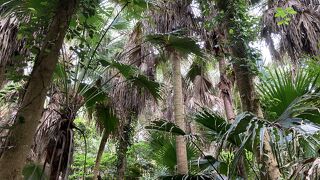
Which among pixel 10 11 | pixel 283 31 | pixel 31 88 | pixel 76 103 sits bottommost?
pixel 31 88

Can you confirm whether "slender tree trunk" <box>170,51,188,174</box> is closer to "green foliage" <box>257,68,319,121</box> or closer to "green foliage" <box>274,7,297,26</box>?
"green foliage" <box>257,68,319,121</box>

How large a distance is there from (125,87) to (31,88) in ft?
14.6

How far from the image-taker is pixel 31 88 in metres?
2.30

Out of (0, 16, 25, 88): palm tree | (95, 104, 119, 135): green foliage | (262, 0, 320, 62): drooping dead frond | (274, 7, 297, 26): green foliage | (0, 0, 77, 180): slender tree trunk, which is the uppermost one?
(262, 0, 320, 62): drooping dead frond

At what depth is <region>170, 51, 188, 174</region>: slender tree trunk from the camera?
4938 millimetres

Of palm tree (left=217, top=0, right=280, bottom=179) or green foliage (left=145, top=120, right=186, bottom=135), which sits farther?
green foliage (left=145, top=120, right=186, bottom=135)

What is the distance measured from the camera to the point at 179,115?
17.8 ft

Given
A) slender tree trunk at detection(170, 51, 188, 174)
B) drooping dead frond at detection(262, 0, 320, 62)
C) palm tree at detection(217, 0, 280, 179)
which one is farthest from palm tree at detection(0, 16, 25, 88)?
drooping dead frond at detection(262, 0, 320, 62)

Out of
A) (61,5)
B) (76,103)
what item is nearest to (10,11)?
(61,5)

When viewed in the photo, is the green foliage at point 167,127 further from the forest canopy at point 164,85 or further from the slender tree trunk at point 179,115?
the slender tree trunk at point 179,115

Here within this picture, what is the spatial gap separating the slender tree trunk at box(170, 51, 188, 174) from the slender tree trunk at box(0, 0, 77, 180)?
2.94 metres

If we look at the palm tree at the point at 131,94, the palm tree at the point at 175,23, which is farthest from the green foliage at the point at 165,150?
the palm tree at the point at 131,94

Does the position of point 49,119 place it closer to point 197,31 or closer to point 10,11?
point 10,11

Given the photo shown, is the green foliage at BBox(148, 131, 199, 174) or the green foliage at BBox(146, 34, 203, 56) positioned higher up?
the green foliage at BBox(146, 34, 203, 56)
